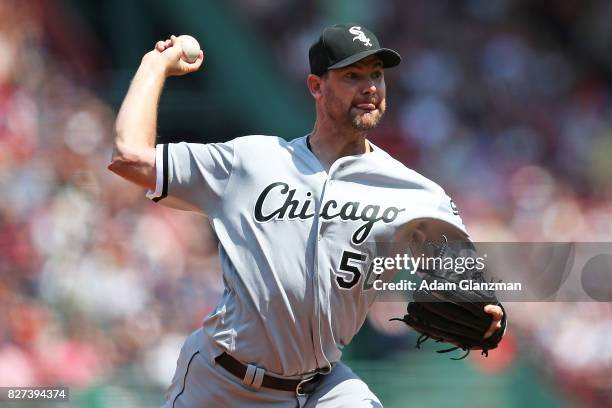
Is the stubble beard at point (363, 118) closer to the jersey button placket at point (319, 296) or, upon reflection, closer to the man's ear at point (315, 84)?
the man's ear at point (315, 84)

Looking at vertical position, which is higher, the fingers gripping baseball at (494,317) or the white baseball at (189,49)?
the white baseball at (189,49)

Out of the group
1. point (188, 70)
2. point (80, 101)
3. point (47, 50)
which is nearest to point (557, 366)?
point (188, 70)

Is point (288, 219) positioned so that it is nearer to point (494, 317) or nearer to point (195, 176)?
point (195, 176)

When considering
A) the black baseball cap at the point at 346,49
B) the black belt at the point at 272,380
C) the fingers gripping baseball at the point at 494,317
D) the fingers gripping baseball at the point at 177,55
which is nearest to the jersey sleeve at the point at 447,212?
the fingers gripping baseball at the point at 494,317

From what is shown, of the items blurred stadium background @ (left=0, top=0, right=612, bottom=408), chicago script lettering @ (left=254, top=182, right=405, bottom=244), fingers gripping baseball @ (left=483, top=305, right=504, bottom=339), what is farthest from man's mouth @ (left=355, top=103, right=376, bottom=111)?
blurred stadium background @ (left=0, top=0, right=612, bottom=408)

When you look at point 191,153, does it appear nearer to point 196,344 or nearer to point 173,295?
point 196,344

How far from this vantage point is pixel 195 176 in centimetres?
323

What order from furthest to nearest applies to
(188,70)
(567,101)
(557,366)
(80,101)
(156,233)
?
(567,101), (80,101), (156,233), (557,366), (188,70)

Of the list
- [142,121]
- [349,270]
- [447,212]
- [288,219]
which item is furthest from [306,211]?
[142,121]

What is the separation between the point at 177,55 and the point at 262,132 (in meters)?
3.65

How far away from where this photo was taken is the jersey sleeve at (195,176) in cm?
318

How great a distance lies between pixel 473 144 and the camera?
6910 mm

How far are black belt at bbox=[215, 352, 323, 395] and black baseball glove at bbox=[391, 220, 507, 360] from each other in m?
0.36

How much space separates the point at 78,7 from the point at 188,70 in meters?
4.71
